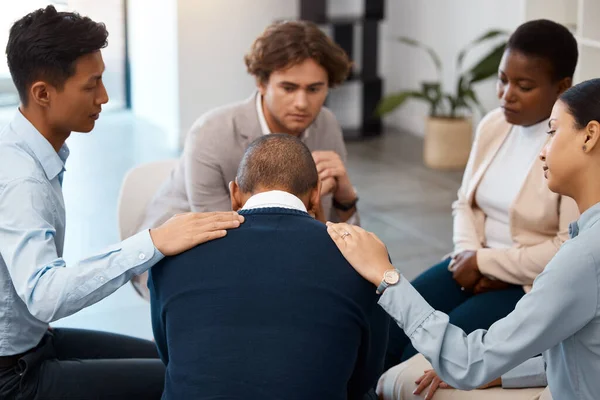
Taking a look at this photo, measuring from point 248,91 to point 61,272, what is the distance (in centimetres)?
501

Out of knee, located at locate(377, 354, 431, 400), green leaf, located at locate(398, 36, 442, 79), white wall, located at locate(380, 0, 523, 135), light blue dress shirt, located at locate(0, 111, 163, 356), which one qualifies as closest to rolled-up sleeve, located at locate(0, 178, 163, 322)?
light blue dress shirt, located at locate(0, 111, 163, 356)

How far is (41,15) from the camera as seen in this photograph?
1.97 m

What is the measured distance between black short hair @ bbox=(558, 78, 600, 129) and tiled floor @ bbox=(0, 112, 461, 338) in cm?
219

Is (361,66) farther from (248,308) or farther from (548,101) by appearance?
(248,308)

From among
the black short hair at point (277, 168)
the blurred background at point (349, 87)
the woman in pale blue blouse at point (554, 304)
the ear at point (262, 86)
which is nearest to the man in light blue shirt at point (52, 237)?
the black short hair at point (277, 168)

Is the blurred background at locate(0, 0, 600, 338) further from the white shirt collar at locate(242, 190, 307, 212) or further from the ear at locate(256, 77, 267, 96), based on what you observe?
the white shirt collar at locate(242, 190, 307, 212)

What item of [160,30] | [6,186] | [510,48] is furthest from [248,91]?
[6,186]

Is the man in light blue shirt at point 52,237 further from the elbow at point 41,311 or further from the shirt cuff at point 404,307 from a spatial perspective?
the shirt cuff at point 404,307

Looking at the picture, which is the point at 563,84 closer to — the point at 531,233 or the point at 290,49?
the point at 531,233

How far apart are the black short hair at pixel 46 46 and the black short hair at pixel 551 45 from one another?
44.7 inches

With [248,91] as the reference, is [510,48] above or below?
above

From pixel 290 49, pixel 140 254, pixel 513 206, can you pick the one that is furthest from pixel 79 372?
pixel 513 206

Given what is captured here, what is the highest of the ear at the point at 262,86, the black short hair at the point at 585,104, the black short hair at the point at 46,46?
the black short hair at the point at 46,46

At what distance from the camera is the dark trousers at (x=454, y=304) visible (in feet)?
7.70
